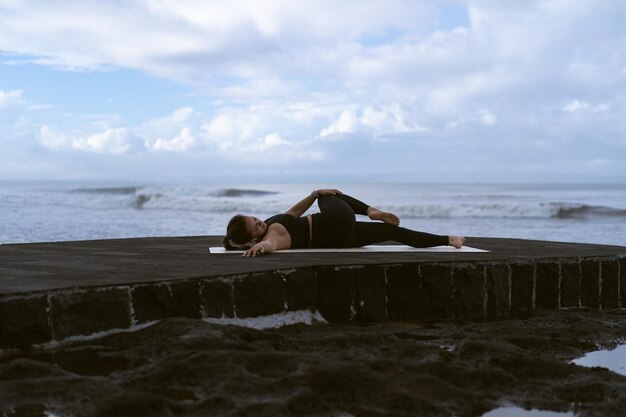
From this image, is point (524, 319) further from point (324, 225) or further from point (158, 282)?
point (158, 282)

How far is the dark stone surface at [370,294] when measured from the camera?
484 centimetres

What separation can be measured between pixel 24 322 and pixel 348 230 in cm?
293

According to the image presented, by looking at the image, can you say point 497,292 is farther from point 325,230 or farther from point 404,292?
point 325,230

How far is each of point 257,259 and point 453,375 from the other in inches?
85.0

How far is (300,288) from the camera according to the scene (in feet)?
15.3

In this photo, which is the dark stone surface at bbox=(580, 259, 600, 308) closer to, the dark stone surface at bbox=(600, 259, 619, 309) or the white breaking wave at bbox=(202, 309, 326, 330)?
the dark stone surface at bbox=(600, 259, 619, 309)

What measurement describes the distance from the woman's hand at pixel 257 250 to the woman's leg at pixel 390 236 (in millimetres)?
960

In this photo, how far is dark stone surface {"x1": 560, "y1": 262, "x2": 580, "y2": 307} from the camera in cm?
547

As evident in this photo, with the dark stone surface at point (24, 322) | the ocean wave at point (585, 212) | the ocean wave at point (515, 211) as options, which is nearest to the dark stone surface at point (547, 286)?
the dark stone surface at point (24, 322)

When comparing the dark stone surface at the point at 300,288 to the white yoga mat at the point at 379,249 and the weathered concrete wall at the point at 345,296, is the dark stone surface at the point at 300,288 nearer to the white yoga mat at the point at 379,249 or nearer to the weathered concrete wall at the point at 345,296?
the weathered concrete wall at the point at 345,296

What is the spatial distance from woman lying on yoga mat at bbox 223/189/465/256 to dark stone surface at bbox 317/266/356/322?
35.1 inches

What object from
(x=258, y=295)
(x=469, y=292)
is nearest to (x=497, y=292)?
(x=469, y=292)

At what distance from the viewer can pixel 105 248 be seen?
621cm

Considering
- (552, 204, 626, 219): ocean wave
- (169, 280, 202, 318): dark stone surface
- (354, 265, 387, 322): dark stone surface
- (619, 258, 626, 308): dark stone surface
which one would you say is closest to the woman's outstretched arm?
(354, 265, 387, 322): dark stone surface
